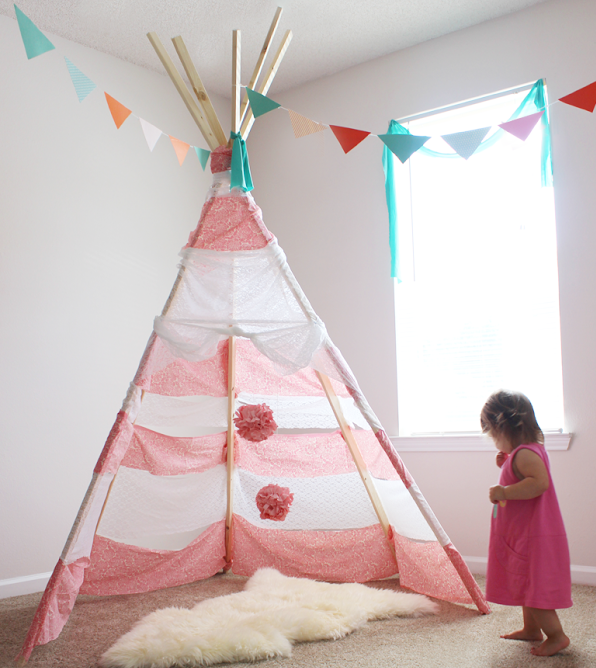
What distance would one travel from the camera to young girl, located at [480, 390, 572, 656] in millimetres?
1791

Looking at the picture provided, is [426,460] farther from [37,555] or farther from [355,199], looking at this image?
[37,555]

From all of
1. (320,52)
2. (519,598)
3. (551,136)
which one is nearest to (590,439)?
(519,598)

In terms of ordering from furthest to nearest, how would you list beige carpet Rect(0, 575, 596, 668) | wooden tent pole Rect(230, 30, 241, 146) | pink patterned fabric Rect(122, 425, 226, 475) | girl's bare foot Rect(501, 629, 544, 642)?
pink patterned fabric Rect(122, 425, 226, 475) → wooden tent pole Rect(230, 30, 241, 146) → girl's bare foot Rect(501, 629, 544, 642) → beige carpet Rect(0, 575, 596, 668)

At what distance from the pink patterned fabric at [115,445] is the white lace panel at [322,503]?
2.48 feet

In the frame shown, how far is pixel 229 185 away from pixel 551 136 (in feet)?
5.02

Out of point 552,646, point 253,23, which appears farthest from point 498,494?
point 253,23

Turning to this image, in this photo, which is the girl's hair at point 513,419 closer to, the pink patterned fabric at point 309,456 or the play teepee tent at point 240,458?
the play teepee tent at point 240,458

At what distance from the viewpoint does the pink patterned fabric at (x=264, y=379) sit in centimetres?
257

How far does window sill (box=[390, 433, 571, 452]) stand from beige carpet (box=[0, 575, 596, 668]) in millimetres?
619

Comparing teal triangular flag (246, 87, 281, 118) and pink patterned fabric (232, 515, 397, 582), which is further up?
teal triangular flag (246, 87, 281, 118)

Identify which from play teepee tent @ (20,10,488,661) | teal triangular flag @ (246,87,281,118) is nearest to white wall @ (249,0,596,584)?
play teepee tent @ (20,10,488,661)

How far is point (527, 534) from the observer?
1.84 m

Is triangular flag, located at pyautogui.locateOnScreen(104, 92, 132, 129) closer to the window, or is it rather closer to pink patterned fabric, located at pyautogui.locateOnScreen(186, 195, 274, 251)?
pink patterned fabric, located at pyautogui.locateOnScreen(186, 195, 274, 251)

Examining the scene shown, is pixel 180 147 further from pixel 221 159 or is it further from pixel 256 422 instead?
pixel 256 422
